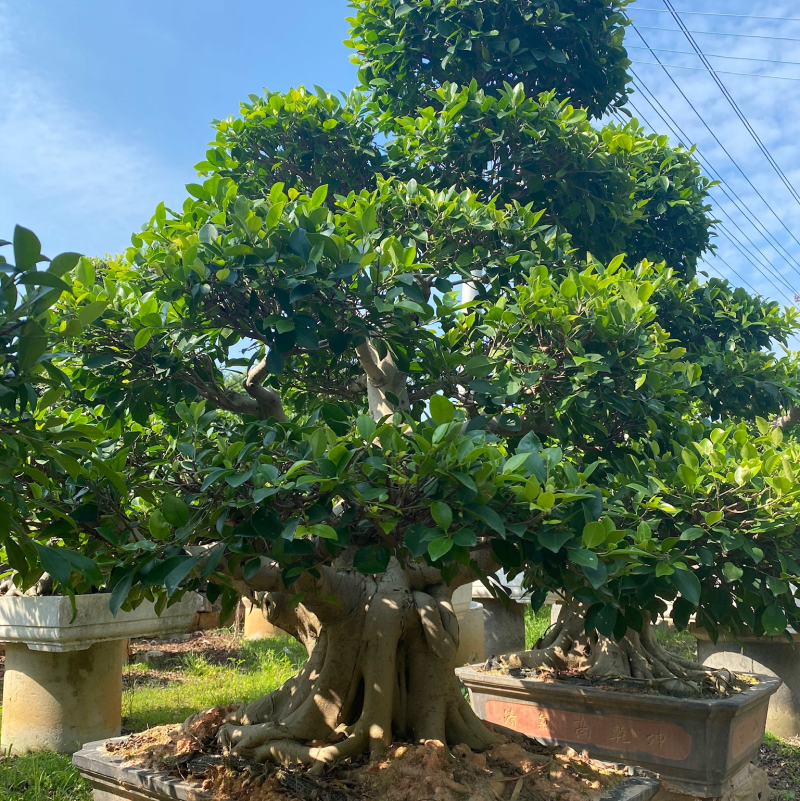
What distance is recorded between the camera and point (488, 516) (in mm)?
1580

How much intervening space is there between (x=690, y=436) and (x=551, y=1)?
2.21m

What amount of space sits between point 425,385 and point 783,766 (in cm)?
371

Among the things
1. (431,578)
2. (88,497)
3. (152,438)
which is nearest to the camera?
(88,497)

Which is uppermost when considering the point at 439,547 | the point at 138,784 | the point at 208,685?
the point at 439,547

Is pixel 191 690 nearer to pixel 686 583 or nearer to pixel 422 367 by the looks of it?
pixel 422 367

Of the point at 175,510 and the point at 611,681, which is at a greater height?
the point at 175,510

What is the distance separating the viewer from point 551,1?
3428 mm

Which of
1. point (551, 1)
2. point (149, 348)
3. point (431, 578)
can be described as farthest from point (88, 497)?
point (551, 1)

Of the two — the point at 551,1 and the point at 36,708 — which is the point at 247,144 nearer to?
the point at 551,1

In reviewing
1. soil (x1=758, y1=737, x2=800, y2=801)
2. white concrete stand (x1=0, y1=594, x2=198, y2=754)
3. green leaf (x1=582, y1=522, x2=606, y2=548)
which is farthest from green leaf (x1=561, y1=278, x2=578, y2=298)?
soil (x1=758, y1=737, x2=800, y2=801)

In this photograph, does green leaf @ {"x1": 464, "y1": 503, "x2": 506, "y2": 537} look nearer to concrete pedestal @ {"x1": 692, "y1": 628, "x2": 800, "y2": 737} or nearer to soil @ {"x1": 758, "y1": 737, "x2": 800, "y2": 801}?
soil @ {"x1": 758, "y1": 737, "x2": 800, "y2": 801}

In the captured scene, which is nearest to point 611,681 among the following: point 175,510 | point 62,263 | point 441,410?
point 441,410

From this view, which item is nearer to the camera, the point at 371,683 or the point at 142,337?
the point at 142,337

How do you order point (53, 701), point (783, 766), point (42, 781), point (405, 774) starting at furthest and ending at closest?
point (783, 766), point (53, 701), point (42, 781), point (405, 774)
